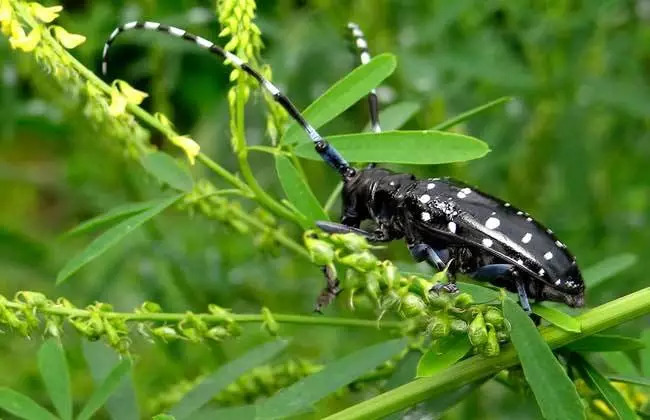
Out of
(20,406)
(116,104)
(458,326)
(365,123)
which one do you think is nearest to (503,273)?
(458,326)

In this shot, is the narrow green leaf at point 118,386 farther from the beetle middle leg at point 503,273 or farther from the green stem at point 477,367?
the beetle middle leg at point 503,273

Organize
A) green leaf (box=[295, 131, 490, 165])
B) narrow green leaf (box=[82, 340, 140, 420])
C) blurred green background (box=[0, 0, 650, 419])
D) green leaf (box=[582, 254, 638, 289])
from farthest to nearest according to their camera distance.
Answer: blurred green background (box=[0, 0, 650, 419])
green leaf (box=[582, 254, 638, 289])
narrow green leaf (box=[82, 340, 140, 420])
green leaf (box=[295, 131, 490, 165])

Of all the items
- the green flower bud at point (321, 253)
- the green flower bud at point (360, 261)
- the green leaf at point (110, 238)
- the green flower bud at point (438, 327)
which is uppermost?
the green leaf at point (110, 238)

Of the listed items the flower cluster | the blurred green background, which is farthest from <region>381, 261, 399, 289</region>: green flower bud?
the blurred green background

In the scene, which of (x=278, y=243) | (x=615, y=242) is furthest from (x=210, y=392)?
(x=615, y=242)

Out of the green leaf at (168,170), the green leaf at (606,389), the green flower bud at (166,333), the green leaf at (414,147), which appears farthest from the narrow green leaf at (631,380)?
the green leaf at (168,170)

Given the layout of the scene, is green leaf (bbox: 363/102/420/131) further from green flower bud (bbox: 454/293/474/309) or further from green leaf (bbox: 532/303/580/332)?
green flower bud (bbox: 454/293/474/309)
